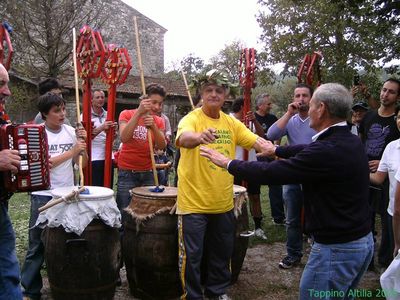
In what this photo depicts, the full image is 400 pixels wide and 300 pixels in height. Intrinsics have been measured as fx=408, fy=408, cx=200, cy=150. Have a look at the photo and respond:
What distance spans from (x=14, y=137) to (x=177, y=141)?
123cm

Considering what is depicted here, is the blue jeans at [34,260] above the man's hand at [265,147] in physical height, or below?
below

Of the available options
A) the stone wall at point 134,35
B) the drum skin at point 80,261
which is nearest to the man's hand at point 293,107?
the drum skin at point 80,261

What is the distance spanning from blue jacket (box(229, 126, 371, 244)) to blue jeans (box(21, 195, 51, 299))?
7.34ft

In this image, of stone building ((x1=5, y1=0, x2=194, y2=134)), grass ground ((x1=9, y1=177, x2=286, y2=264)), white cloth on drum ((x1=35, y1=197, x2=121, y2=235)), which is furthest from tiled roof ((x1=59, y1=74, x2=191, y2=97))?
white cloth on drum ((x1=35, y1=197, x2=121, y2=235))

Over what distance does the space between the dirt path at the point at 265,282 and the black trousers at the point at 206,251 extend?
1.74 ft

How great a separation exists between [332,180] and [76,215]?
6.82ft

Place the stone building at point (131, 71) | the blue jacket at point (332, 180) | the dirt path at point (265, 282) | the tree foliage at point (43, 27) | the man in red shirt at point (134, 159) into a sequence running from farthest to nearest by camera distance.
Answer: the stone building at point (131, 71), the tree foliage at point (43, 27), the man in red shirt at point (134, 159), the dirt path at point (265, 282), the blue jacket at point (332, 180)

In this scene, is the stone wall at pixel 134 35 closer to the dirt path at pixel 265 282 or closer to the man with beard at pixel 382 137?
the man with beard at pixel 382 137

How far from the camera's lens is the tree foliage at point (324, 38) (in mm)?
12648

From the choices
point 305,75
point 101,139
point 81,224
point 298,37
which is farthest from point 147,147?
point 298,37

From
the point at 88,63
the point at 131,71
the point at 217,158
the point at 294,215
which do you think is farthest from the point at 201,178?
the point at 131,71

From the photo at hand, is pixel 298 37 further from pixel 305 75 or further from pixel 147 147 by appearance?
pixel 147 147

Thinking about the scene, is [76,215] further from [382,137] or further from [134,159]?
[382,137]

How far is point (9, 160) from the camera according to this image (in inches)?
101
